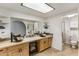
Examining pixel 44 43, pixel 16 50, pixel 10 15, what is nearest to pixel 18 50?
pixel 16 50

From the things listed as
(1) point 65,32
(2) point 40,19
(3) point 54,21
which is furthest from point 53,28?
(1) point 65,32

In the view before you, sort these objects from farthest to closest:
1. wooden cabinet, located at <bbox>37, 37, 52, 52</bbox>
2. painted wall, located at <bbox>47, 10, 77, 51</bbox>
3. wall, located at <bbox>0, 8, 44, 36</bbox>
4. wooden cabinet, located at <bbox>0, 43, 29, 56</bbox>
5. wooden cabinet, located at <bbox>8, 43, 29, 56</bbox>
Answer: painted wall, located at <bbox>47, 10, 77, 51</bbox>, wooden cabinet, located at <bbox>37, 37, 52, 52</bbox>, wall, located at <bbox>0, 8, 44, 36</bbox>, wooden cabinet, located at <bbox>8, 43, 29, 56</bbox>, wooden cabinet, located at <bbox>0, 43, 29, 56</bbox>

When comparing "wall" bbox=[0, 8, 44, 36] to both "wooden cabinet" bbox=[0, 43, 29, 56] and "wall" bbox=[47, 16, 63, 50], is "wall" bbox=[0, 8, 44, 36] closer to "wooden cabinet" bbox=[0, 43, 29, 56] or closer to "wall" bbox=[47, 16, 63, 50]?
"wooden cabinet" bbox=[0, 43, 29, 56]

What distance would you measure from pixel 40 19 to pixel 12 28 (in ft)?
3.40

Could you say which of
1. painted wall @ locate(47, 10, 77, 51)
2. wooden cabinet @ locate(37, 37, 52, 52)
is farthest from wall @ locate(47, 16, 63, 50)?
wooden cabinet @ locate(37, 37, 52, 52)

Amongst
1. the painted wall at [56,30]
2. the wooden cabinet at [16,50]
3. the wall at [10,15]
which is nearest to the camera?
the wooden cabinet at [16,50]

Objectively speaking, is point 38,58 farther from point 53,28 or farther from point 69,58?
point 53,28

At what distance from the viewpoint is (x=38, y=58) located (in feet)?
2.24

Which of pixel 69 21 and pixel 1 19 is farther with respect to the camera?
pixel 69 21

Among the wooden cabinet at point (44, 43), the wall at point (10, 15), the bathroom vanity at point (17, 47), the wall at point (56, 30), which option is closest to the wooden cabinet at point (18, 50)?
the bathroom vanity at point (17, 47)

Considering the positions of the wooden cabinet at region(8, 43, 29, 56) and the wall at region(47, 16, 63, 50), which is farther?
the wall at region(47, 16, 63, 50)

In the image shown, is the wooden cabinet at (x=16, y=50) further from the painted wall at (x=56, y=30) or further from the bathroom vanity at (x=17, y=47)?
the painted wall at (x=56, y=30)

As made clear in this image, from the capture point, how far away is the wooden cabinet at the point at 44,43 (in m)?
2.73

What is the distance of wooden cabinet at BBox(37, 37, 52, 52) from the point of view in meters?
2.73
